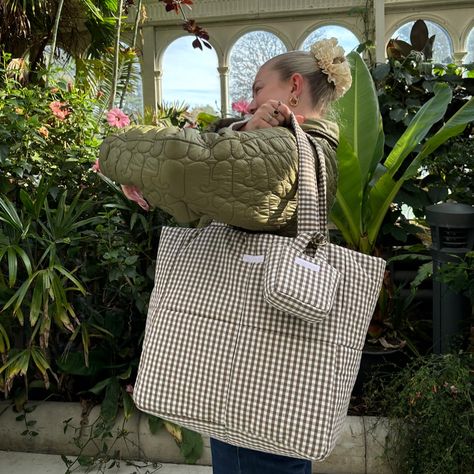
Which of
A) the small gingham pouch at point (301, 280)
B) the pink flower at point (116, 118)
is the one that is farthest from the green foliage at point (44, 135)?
the small gingham pouch at point (301, 280)

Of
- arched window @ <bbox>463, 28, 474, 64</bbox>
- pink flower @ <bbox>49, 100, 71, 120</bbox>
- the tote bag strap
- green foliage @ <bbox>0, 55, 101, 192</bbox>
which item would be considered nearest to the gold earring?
the tote bag strap

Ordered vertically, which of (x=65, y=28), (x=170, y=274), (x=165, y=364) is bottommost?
(x=165, y=364)

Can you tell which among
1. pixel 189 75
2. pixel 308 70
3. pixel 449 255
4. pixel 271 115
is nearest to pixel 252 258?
pixel 271 115

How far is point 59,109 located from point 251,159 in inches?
78.2

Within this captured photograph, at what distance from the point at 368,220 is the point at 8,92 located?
184cm

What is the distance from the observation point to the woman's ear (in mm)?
1053

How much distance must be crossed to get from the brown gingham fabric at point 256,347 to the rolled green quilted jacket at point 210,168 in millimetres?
53

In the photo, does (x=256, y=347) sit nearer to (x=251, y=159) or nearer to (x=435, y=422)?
(x=251, y=159)

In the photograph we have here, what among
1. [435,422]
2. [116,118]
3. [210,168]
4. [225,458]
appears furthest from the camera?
[116,118]

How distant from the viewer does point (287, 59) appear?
106 cm

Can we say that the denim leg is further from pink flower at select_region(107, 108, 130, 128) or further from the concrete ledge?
pink flower at select_region(107, 108, 130, 128)

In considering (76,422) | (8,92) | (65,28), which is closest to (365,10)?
(65,28)

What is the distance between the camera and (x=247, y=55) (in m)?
7.00

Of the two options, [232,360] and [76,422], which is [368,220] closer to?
[76,422]
